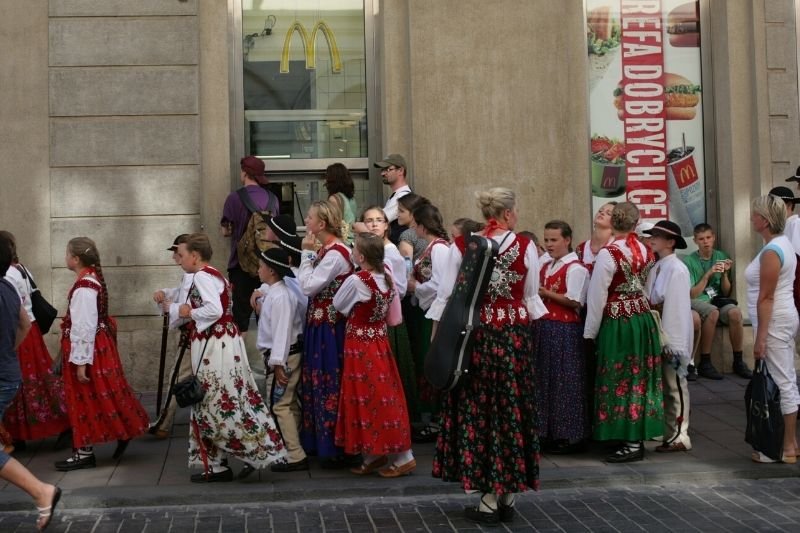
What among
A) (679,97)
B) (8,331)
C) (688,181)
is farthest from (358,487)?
(679,97)

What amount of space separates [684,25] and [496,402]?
6.88m

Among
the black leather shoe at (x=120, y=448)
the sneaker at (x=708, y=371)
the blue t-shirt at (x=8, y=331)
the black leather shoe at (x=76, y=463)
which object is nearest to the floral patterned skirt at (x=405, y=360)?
the black leather shoe at (x=120, y=448)

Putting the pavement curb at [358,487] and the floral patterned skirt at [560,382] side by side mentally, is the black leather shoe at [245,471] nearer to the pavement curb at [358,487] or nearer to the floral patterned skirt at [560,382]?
the pavement curb at [358,487]

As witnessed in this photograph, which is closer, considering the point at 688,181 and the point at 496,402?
the point at 496,402

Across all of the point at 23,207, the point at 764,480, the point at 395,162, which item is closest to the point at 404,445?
the point at 764,480

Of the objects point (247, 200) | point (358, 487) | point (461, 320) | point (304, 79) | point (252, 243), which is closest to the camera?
point (461, 320)

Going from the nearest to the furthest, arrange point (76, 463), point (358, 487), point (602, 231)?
1. point (358, 487)
2. point (76, 463)
3. point (602, 231)

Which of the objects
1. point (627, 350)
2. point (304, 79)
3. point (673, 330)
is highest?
point (304, 79)

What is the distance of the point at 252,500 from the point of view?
7301mm

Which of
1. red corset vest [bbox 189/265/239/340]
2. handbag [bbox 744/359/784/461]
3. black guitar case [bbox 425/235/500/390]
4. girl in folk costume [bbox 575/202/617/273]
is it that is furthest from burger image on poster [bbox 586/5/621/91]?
black guitar case [bbox 425/235/500/390]

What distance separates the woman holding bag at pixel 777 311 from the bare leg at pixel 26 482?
184 inches

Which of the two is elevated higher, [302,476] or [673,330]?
[673,330]

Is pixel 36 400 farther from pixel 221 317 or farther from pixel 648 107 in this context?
pixel 648 107

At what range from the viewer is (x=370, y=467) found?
25.7 feet
